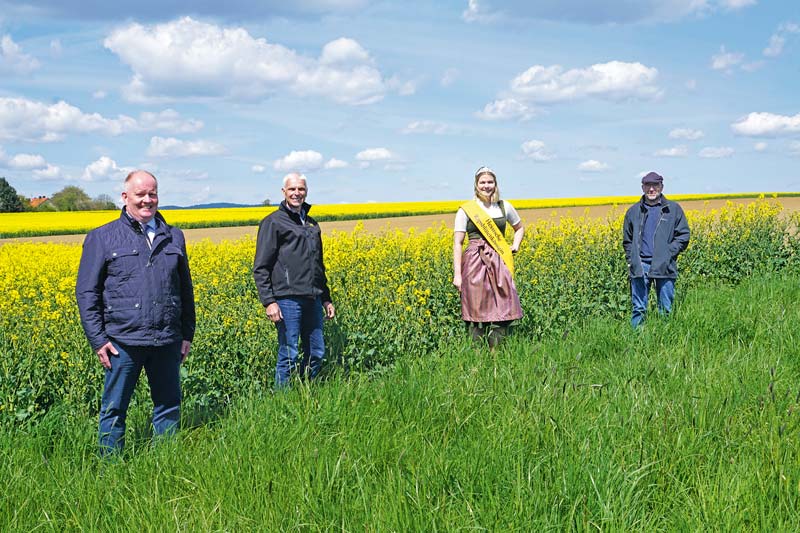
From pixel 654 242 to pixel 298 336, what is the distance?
4.43 metres

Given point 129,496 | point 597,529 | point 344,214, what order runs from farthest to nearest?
1. point 344,214
2. point 129,496
3. point 597,529

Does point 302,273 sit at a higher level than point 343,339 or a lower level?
higher

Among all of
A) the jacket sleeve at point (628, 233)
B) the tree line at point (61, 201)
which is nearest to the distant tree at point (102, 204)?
the tree line at point (61, 201)

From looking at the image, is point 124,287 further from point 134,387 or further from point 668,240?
point 668,240

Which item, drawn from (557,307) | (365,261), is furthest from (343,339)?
(557,307)

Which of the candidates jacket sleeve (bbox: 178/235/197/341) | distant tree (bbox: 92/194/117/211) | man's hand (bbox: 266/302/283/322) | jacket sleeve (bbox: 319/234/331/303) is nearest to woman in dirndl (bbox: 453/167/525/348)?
jacket sleeve (bbox: 319/234/331/303)

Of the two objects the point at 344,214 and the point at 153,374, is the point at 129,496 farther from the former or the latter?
the point at 344,214

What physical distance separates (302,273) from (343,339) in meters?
1.28

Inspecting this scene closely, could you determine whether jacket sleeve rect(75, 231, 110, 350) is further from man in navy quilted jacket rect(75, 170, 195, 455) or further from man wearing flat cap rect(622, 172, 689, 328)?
man wearing flat cap rect(622, 172, 689, 328)

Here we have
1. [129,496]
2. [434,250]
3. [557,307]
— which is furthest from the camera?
[434,250]

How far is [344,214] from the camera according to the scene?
41.1 m

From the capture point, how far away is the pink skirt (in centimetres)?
610

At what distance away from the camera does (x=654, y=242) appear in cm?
763

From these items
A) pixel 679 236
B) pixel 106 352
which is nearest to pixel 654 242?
pixel 679 236
